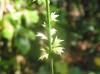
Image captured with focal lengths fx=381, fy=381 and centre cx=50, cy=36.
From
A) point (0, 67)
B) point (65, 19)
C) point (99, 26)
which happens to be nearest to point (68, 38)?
point (65, 19)

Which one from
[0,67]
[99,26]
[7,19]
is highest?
[99,26]

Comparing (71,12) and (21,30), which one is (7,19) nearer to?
(21,30)

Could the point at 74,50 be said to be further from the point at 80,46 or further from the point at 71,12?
the point at 71,12

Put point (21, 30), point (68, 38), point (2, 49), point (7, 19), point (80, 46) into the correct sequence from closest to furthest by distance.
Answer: point (7, 19), point (21, 30), point (2, 49), point (68, 38), point (80, 46)

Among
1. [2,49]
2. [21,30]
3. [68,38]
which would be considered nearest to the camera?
[21,30]

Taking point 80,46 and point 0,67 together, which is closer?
point 0,67

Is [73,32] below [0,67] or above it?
above
